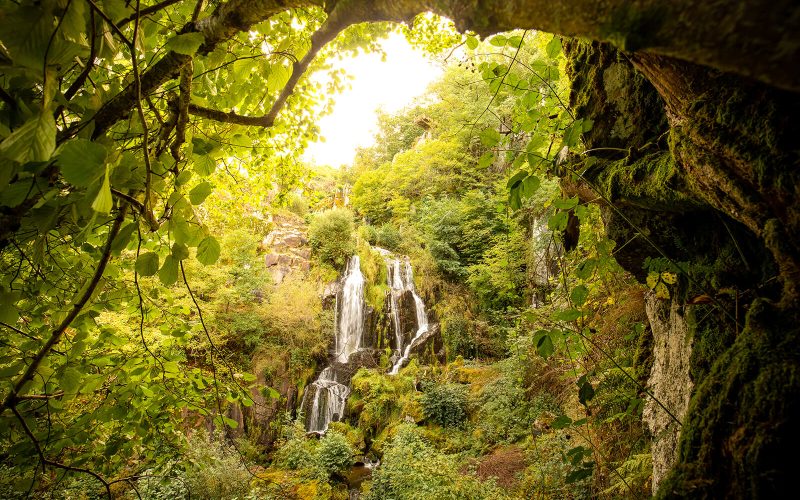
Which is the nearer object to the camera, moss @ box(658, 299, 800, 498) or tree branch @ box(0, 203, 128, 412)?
moss @ box(658, 299, 800, 498)

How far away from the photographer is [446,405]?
7.99m

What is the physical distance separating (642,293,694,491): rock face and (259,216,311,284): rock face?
36.0ft

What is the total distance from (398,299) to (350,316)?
173 centimetres

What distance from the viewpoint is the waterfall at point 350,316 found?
11062 mm

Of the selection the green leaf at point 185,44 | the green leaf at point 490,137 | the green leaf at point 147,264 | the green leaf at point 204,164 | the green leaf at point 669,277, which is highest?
the green leaf at point 185,44

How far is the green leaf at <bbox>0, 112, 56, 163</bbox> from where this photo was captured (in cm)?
59

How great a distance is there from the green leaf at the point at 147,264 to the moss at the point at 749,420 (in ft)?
4.95

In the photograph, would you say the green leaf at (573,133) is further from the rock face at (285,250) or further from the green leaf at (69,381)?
the rock face at (285,250)

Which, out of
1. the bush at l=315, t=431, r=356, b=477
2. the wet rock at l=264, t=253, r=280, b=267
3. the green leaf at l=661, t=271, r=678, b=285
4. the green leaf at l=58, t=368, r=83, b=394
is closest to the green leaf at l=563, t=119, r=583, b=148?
the green leaf at l=661, t=271, r=678, b=285

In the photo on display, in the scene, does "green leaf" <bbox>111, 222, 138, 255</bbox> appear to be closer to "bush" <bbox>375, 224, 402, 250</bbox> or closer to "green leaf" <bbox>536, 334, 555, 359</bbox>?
"green leaf" <bbox>536, 334, 555, 359</bbox>

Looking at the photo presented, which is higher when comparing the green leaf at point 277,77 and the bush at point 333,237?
the bush at point 333,237

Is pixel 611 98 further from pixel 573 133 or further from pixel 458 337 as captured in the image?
pixel 458 337

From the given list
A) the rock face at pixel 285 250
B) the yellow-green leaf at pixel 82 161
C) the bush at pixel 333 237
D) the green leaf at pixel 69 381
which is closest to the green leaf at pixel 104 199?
the yellow-green leaf at pixel 82 161

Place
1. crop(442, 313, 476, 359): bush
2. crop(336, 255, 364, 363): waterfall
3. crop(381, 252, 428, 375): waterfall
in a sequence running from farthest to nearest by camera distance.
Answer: crop(336, 255, 364, 363): waterfall
crop(381, 252, 428, 375): waterfall
crop(442, 313, 476, 359): bush
